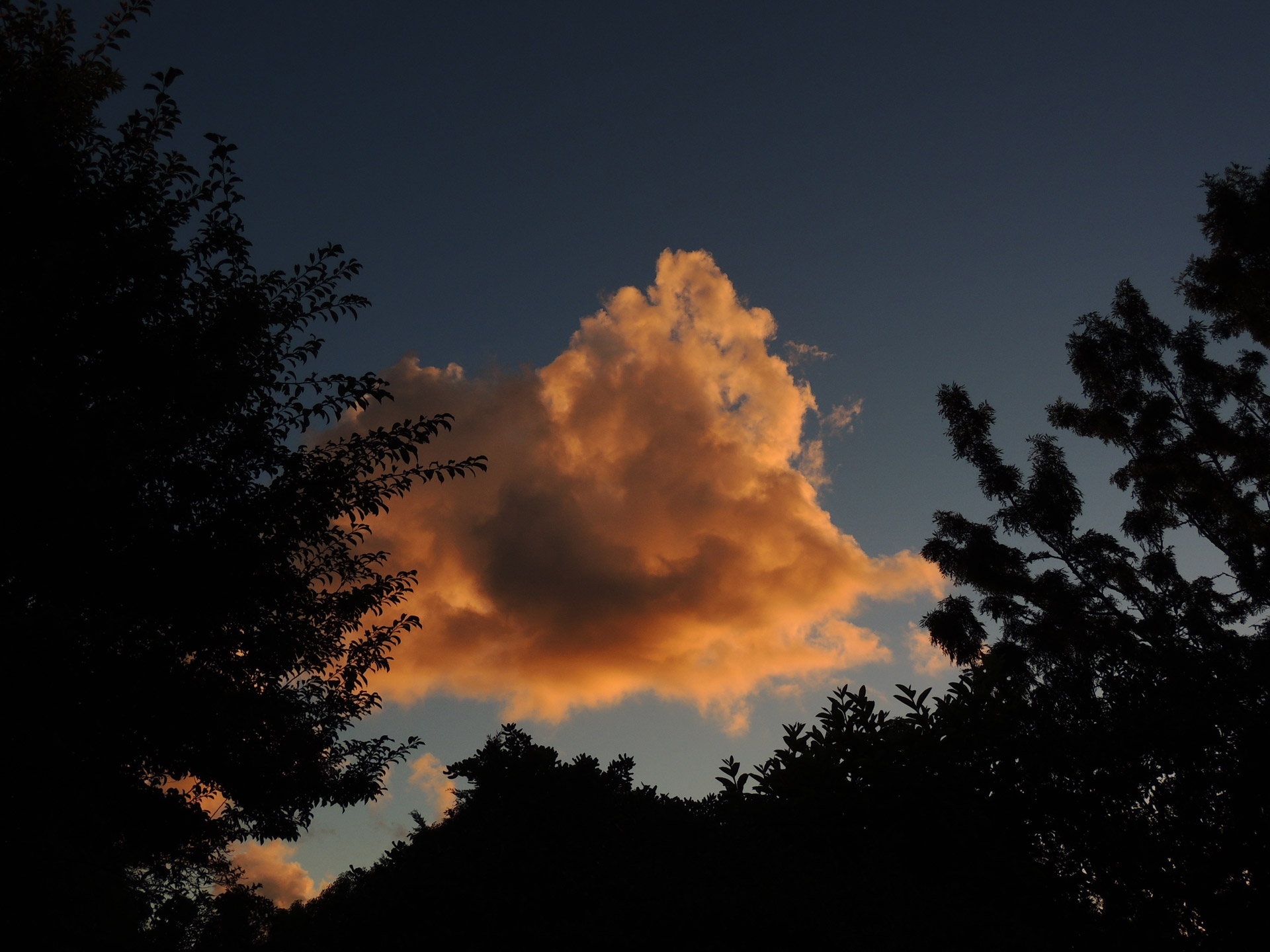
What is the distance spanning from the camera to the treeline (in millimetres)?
6105

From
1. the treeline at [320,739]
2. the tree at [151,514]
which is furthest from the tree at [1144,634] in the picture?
the tree at [151,514]

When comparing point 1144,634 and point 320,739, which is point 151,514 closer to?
point 320,739

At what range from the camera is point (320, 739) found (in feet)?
30.8

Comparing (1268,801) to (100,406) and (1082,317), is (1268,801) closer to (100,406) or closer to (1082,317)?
(100,406)

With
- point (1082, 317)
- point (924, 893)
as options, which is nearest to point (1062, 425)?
point (1082, 317)

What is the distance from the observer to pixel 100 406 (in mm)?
6891

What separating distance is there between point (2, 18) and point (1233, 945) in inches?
693


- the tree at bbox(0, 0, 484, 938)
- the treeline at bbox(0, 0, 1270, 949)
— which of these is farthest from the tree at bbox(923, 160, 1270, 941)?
the tree at bbox(0, 0, 484, 938)

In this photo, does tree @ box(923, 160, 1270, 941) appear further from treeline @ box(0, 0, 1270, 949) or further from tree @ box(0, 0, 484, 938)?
tree @ box(0, 0, 484, 938)

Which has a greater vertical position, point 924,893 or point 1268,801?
point 1268,801

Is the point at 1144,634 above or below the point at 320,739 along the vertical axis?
above

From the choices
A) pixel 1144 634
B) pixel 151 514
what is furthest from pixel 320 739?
pixel 1144 634

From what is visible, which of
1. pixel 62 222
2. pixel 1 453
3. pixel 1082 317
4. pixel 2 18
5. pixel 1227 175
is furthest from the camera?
pixel 1082 317

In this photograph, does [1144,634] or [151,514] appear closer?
[151,514]
